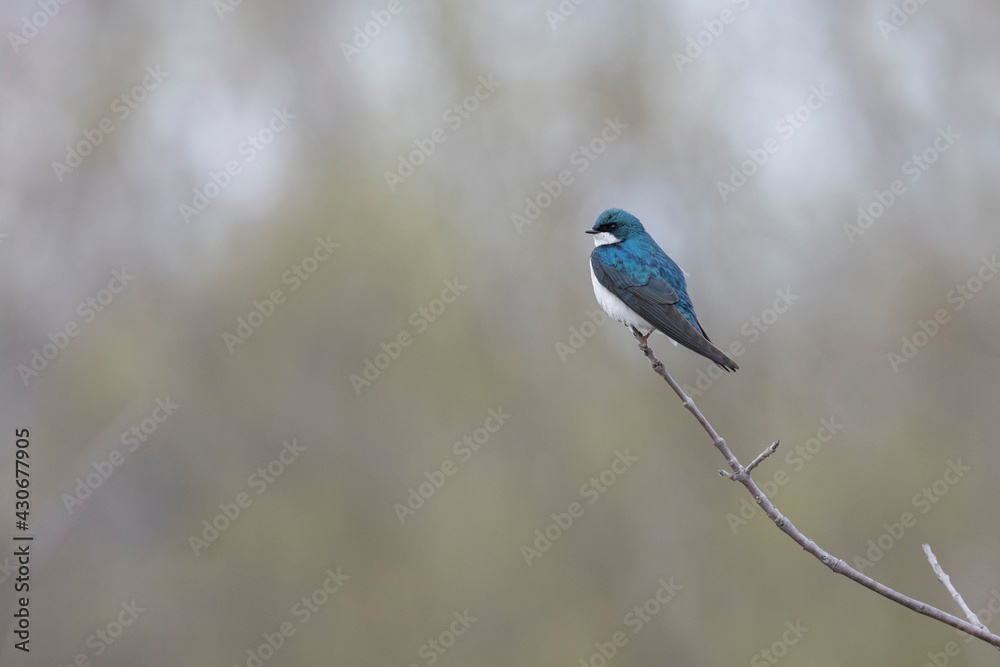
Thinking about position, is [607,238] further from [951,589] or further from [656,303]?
[951,589]

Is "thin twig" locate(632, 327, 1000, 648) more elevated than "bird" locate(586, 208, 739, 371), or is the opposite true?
"bird" locate(586, 208, 739, 371)

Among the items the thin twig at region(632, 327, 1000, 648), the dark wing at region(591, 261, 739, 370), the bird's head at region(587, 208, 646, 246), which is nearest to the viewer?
the thin twig at region(632, 327, 1000, 648)

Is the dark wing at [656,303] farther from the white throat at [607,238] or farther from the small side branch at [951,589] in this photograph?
the small side branch at [951,589]

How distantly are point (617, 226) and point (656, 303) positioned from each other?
82 centimetres

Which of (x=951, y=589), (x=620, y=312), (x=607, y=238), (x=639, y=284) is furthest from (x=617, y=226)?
(x=951, y=589)

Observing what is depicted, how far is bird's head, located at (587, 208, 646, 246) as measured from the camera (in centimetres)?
575

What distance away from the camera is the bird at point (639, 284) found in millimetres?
5086

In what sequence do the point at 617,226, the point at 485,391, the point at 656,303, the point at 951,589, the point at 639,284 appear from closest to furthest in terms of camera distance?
the point at 951,589 → the point at 656,303 → the point at 639,284 → the point at 617,226 → the point at 485,391

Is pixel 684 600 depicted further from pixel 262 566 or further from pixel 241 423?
pixel 241 423

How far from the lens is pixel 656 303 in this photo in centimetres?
521

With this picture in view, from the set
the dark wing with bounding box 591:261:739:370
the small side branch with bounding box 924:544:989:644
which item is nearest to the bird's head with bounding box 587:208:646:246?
the dark wing with bounding box 591:261:739:370

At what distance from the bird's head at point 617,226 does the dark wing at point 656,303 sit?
291mm

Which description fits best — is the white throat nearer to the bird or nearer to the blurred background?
the bird

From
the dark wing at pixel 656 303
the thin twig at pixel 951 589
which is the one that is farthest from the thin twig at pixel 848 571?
the dark wing at pixel 656 303
